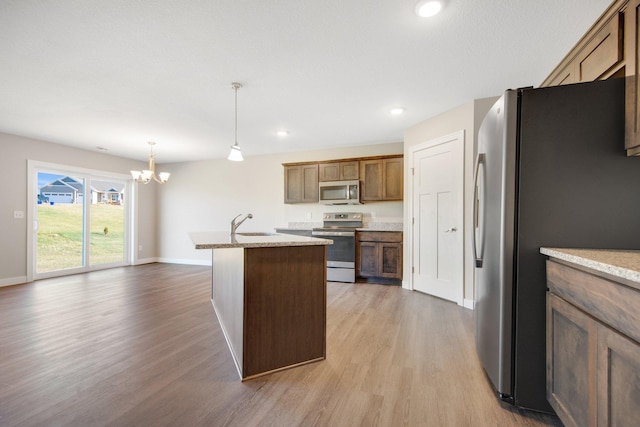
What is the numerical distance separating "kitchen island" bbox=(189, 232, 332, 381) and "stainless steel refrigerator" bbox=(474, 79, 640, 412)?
44.7 inches

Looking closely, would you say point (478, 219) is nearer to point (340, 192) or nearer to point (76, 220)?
point (340, 192)

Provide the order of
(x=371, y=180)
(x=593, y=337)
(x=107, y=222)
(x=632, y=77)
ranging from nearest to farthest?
(x=593, y=337), (x=632, y=77), (x=371, y=180), (x=107, y=222)

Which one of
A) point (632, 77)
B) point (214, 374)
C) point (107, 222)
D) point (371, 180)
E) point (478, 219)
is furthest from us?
point (107, 222)

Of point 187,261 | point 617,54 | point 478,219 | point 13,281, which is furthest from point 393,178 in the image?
point 13,281

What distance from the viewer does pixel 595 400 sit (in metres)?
1.03

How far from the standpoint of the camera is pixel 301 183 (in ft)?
17.3

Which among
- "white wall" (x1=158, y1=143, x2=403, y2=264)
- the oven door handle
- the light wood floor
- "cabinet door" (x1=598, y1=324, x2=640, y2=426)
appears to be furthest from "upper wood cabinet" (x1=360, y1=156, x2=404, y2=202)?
"cabinet door" (x1=598, y1=324, x2=640, y2=426)

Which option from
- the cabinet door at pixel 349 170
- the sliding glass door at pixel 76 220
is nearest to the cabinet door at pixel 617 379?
the cabinet door at pixel 349 170

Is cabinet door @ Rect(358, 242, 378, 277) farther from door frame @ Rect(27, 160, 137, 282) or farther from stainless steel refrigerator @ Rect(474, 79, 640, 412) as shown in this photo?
door frame @ Rect(27, 160, 137, 282)

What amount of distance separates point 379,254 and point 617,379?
3467 mm

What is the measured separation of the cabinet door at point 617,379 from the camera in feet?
2.85

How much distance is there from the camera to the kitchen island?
1.78m

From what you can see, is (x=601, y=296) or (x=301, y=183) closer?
(x=601, y=296)

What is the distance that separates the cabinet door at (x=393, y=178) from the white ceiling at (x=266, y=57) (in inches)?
32.4
